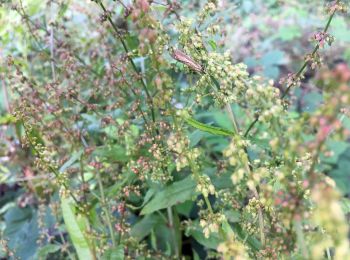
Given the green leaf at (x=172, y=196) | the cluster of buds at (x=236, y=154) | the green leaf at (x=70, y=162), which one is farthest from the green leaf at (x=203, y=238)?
the cluster of buds at (x=236, y=154)

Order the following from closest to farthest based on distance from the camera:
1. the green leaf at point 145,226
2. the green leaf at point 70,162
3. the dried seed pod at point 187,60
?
1. the dried seed pod at point 187,60
2. the green leaf at point 70,162
3. the green leaf at point 145,226

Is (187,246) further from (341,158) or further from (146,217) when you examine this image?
(341,158)

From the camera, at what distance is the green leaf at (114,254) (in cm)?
142

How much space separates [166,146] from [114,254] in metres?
0.33

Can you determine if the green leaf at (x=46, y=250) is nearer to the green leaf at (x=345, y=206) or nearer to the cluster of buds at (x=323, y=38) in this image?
the green leaf at (x=345, y=206)

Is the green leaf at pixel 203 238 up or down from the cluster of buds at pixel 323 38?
down

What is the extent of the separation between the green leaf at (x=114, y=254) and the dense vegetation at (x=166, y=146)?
0.02 metres

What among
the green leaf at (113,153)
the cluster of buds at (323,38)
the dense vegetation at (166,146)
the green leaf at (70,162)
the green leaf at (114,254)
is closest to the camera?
the dense vegetation at (166,146)

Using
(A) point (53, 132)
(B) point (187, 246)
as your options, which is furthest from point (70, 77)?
(B) point (187, 246)

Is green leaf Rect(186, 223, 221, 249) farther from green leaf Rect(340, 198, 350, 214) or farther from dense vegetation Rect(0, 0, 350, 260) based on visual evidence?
green leaf Rect(340, 198, 350, 214)

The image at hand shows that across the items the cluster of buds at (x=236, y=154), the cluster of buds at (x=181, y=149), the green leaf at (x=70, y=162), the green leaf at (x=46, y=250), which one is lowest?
the cluster of buds at (x=236, y=154)

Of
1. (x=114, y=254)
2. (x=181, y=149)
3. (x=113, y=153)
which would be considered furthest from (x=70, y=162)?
(x=181, y=149)

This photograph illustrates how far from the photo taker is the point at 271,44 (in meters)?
4.14

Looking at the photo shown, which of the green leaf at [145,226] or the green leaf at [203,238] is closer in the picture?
the green leaf at [203,238]
